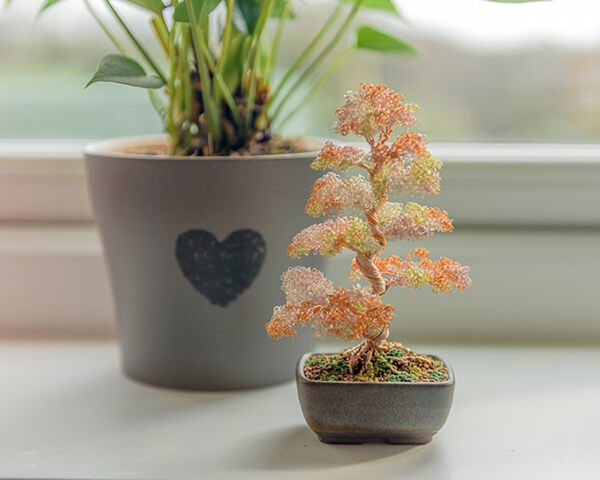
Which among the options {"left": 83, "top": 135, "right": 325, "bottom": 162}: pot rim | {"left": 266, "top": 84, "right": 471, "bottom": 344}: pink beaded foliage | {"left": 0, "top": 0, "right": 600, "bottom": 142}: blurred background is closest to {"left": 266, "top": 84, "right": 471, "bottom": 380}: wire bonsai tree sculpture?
{"left": 266, "top": 84, "right": 471, "bottom": 344}: pink beaded foliage

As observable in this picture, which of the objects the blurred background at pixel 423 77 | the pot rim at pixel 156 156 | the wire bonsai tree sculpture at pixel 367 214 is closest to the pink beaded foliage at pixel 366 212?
the wire bonsai tree sculpture at pixel 367 214

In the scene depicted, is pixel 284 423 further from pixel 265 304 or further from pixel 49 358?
pixel 49 358

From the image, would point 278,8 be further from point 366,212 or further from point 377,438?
point 377,438

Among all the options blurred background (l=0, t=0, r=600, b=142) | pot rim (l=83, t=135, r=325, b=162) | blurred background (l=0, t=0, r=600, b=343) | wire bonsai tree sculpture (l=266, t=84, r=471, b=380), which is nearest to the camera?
wire bonsai tree sculpture (l=266, t=84, r=471, b=380)

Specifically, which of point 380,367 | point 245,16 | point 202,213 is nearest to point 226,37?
point 245,16

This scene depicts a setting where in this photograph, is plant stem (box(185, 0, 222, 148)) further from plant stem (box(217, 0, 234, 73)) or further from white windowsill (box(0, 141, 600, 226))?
white windowsill (box(0, 141, 600, 226))

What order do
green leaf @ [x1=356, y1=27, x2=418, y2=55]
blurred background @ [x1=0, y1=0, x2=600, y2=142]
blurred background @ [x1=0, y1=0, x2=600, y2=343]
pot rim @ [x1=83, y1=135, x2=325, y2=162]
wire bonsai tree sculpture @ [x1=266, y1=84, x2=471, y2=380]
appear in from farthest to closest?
1. blurred background @ [x1=0, y1=0, x2=600, y2=142]
2. blurred background @ [x1=0, y1=0, x2=600, y2=343]
3. green leaf @ [x1=356, y1=27, x2=418, y2=55]
4. pot rim @ [x1=83, y1=135, x2=325, y2=162]
5. wire bonsai tree sculpture @ [x1=266, y1=84, x2=471, y2=380]

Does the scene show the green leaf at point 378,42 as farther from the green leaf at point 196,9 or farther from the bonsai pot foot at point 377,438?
the bonsai pot foot at point 377,438
